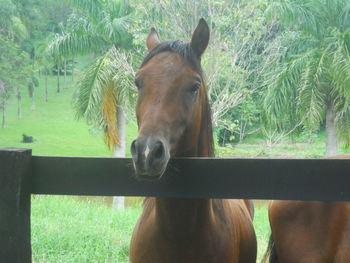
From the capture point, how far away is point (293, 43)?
17906 mm

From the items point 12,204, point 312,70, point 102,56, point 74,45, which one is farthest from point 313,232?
point 74,45

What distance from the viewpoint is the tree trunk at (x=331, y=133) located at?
17359 millimetres

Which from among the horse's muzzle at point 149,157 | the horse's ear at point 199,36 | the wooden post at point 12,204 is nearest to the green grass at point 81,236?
the wooden post at point 12,204

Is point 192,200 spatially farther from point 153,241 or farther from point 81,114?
point 81,114

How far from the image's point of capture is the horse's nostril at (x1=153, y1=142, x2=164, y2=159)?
205 centimetres

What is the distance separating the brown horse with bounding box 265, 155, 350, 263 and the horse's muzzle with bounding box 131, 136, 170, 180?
1.27 m

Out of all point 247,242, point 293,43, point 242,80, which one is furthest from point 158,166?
point 293,43

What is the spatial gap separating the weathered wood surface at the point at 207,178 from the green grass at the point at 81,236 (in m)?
3.71

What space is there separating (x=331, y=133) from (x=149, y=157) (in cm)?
1678

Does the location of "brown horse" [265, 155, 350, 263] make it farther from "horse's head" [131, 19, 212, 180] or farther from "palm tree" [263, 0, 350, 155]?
"palm tree" [263, 0, 350, 155]

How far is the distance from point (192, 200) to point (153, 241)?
33cm

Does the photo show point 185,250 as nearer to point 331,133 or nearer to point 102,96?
point 102,96

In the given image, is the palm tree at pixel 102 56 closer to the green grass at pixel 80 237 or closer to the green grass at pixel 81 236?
the green grass at pixel 81 236

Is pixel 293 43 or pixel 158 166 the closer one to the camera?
pixel 158 166
